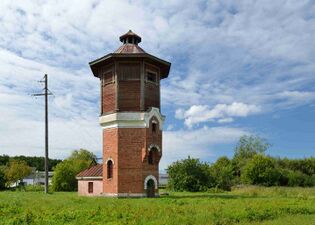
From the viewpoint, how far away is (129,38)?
3244 cm

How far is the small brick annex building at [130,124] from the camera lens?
95.3 ft

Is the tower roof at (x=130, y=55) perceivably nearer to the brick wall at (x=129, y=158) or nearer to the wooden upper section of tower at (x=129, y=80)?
the wooden upper section of tower at (x=129, y=80)

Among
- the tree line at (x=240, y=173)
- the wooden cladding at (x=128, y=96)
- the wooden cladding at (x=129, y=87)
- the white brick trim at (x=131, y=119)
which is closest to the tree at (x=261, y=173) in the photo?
the tree line at (x=240, y=173)

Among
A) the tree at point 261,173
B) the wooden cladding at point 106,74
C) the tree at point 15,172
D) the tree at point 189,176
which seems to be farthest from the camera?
the tree at point 15,172

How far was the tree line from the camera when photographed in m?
43.7

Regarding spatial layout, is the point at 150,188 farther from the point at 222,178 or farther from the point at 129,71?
the point at 222,178

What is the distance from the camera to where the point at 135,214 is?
1703 cm

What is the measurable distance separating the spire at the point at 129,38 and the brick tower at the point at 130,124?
1.28 metres

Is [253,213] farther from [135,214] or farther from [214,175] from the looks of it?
[214,175]

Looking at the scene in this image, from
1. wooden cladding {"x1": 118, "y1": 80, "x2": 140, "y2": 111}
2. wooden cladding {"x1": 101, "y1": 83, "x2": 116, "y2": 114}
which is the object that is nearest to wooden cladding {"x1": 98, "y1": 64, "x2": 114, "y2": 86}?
wooden cladding {"x1": 101, "y1": 83, "x2": 116, "y2": 114}

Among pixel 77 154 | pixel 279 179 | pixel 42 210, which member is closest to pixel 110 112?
pixel 42 210

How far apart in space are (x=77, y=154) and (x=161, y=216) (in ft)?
174

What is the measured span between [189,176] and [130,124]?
15.6 metres

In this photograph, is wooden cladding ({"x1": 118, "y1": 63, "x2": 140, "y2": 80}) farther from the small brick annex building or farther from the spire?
the spire
